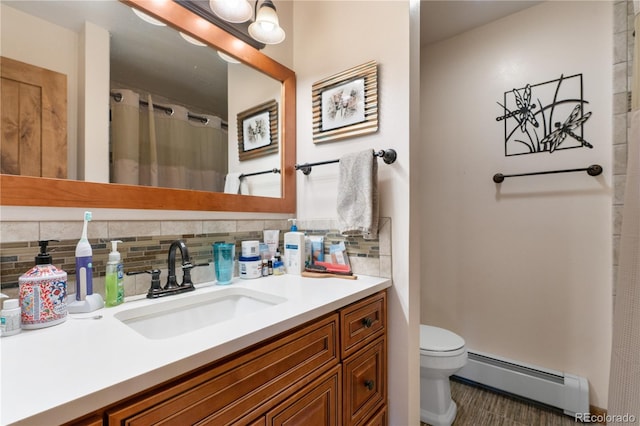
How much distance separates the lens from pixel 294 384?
2.57 ft

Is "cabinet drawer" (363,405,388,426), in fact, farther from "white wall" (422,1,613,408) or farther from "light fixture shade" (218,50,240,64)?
"light fixture shade" (218,50,240,64)

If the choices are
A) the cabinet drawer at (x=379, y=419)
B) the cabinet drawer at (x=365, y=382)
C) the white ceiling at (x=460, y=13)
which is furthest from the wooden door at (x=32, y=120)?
the white ceiling at (x=460, y=13)

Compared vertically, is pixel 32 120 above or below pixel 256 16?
below

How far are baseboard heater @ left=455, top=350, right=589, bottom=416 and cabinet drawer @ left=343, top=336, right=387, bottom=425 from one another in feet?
3.40

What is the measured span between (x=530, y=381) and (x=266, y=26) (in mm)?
2395

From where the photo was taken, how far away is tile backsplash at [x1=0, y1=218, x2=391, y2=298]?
0.79 meters

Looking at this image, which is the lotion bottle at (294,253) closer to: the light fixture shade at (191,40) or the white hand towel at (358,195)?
the white hand towel at (358,195)

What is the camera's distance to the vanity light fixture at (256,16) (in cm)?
116

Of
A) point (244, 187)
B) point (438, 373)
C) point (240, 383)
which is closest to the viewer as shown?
point (240, 383)

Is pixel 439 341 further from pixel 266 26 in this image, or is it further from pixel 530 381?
pixel 266 26

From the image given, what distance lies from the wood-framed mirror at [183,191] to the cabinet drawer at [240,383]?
26.8 inches

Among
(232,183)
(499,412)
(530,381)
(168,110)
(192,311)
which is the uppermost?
(168,110)

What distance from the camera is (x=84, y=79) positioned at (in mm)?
938

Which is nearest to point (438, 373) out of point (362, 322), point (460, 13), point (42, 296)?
point (362, 322)
